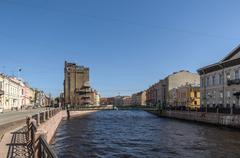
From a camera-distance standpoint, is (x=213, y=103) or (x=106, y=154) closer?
(x=106, y=154)

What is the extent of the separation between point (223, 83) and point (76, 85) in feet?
422

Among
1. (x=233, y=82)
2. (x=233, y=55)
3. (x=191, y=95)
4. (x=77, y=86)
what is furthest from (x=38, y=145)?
(x=77, y=86)

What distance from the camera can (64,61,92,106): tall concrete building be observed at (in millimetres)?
176125

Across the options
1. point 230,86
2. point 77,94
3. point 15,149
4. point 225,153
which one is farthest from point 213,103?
point 77,94

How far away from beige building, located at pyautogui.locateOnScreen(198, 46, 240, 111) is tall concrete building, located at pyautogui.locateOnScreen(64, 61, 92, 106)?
4117 inches

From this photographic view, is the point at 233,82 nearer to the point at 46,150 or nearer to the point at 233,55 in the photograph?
the point at 233,55

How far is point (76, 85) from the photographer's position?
615ft

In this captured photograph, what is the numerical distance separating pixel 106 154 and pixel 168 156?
13.5ft

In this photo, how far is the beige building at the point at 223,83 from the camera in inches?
2370

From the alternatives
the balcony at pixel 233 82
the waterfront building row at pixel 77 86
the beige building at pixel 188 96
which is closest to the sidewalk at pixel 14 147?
the balcony at pixel 233 82

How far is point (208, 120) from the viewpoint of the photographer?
58.8 meters

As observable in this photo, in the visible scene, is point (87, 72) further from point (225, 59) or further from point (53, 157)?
point (53, 157)

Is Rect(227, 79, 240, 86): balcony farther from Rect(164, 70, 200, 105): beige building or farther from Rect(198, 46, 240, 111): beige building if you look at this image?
Rect(164, 70, 200, 105): beige building

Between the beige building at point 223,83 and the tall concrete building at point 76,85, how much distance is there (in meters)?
105
